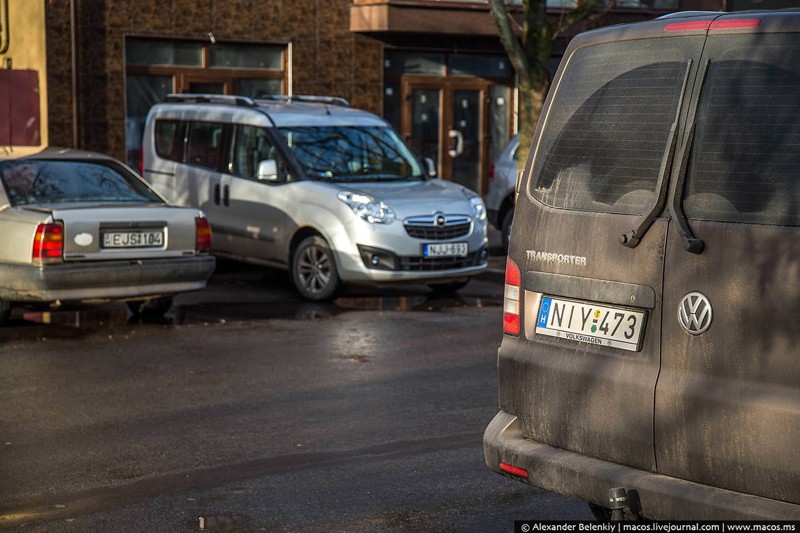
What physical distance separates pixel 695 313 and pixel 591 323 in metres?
0.47

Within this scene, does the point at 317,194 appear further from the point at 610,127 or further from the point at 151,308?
the point at 610,127

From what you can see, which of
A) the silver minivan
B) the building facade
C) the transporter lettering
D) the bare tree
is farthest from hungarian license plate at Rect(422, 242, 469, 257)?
the transporter lettering

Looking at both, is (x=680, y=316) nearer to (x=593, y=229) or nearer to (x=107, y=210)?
(x=593, y=229)

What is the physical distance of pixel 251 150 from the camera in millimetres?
13938

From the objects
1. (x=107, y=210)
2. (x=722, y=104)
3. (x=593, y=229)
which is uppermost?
(x=722, y=104)

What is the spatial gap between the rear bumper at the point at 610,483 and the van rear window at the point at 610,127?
902mm

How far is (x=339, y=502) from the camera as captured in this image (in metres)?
5.87

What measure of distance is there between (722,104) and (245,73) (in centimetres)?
1839

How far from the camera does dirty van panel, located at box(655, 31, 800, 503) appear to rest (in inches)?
162

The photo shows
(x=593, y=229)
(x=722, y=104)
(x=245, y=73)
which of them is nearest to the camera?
(x=722, y=104)

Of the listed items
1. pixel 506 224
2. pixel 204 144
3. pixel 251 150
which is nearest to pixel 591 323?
pixel 251 150

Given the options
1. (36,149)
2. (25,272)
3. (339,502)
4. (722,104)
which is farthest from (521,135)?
(722,104)

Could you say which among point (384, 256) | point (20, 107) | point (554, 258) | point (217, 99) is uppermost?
point (217, 99)

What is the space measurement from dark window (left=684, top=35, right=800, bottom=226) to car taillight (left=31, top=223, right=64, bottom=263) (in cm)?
689
